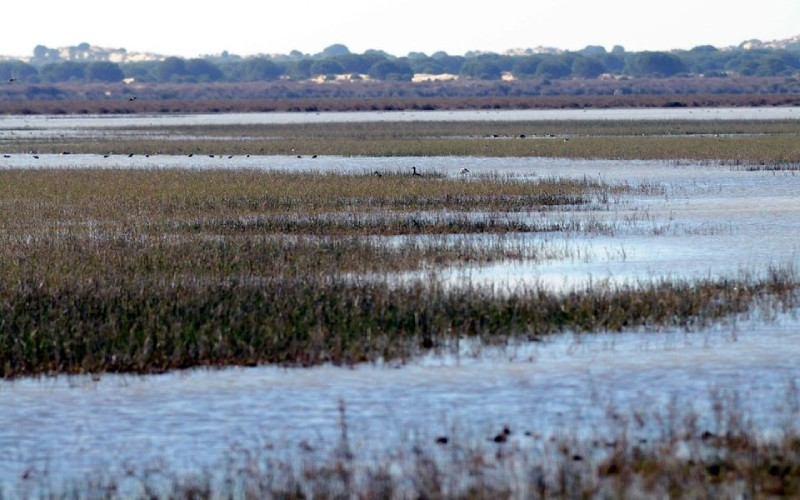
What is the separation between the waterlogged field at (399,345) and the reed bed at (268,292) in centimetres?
5

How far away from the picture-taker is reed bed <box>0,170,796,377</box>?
Result: 1391cm

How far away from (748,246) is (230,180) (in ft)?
49.1

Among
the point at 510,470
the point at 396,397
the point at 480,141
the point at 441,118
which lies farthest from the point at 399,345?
the point at 441,118

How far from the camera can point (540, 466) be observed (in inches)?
386

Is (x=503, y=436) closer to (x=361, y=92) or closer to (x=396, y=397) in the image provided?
(x=396, y=397)

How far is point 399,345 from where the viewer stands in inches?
555

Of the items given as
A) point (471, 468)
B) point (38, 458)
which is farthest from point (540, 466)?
point (38, 458)

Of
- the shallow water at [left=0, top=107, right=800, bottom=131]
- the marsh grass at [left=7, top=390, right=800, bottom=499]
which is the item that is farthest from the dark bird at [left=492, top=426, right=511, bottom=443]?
the shallow water at [left=0, top=107, right=800, bottom=131]

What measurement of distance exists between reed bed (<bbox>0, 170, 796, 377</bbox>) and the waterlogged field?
0.05 metres

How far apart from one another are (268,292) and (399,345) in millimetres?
2574

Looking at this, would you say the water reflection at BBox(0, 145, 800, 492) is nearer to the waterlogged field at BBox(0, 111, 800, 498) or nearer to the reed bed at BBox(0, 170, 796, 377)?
the waterlogged field at BBox(0, 111, 800, 498)

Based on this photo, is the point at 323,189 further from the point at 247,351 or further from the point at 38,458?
the point at 38,458

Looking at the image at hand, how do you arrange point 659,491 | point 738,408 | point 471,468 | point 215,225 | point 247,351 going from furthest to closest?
point 215,225 → point 247,351 → point 738,408 → point 471,468 → point 659,491

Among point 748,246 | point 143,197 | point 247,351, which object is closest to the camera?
point 247,351
